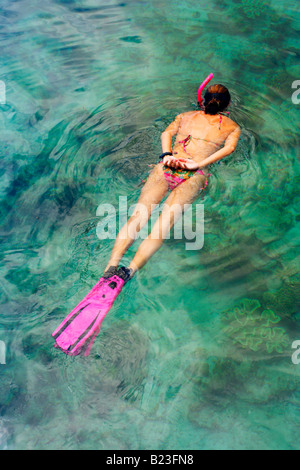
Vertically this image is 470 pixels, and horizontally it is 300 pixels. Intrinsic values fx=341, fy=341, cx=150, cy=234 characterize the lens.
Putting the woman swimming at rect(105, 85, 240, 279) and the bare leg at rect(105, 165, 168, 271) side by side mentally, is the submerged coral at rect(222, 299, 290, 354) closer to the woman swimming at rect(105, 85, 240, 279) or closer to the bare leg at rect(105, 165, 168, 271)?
the woman swimming at rect(105, 85, 240, 279)

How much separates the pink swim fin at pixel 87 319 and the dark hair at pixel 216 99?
2.61m

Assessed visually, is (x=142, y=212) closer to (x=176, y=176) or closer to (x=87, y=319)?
(x=176, y=176)

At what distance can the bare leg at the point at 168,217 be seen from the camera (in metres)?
3.91

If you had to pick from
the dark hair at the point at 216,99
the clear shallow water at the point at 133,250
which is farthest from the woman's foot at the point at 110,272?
the dark hair at the point at 216,99

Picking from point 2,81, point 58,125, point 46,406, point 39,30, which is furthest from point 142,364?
point 39,30

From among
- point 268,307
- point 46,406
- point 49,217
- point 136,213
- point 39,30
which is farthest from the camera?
point 39,30

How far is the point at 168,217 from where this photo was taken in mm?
4066

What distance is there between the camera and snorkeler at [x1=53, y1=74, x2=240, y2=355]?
3467mm

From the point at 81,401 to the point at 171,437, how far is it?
0.93 m

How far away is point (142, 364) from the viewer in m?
3.55

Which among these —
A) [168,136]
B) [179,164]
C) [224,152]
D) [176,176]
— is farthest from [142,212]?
[224,152]

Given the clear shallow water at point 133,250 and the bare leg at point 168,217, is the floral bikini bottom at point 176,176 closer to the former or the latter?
the bare leg at point 168,217

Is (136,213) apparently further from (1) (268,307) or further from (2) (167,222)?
(1) (268,307)
